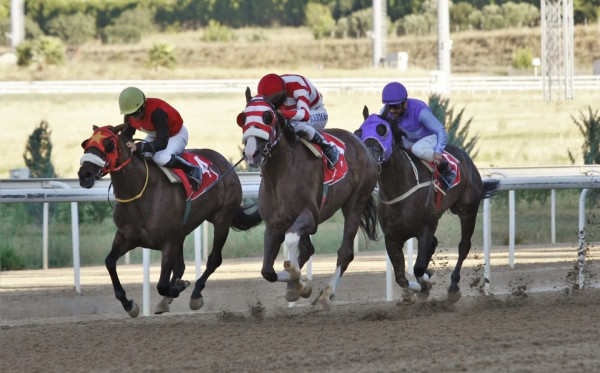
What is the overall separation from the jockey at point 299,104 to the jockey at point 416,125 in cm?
53

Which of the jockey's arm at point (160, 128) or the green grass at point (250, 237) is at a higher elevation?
the jockey's arm at point (160, 128)

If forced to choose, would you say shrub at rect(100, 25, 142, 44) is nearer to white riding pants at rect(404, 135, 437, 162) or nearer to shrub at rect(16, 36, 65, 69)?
shrub at rect(16, 36, 65, 69)

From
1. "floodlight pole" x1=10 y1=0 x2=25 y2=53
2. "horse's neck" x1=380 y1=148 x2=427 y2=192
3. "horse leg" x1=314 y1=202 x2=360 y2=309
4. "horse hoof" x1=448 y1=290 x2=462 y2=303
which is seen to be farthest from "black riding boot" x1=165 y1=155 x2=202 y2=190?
"floodlight pole" x1=10 y1=0 x2=25 y2=53

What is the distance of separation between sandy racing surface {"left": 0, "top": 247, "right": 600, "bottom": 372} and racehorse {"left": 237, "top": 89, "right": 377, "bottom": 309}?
1.25 ft

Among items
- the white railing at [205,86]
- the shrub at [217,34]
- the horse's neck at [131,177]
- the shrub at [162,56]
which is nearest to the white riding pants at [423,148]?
the horse's neck at [131,177]

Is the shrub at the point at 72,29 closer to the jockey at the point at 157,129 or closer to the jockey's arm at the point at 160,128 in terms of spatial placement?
the jockey at the point at 157,129

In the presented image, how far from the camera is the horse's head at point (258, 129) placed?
6836 millimetres

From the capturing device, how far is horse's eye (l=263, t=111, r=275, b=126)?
23.0 ft

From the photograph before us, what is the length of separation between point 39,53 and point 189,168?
34704 millimetres

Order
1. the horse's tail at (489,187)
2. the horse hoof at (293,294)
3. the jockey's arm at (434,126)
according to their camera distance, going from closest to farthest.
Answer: the horse hoof at (293,294), the jockey's arm at (434,126), the horse's tail at (489,187)

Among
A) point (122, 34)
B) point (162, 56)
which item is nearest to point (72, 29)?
point (122, 34)

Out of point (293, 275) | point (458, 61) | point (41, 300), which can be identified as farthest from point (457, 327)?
point (458, 61)

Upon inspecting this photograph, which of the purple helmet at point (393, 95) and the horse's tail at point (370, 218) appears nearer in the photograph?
the purple helmet at point (393, 95)

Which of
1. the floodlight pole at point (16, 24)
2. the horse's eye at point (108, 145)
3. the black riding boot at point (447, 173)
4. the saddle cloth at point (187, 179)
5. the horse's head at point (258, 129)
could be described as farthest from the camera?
the floodlight pole at point (16, 24)
